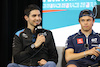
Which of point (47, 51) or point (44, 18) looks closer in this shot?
point (47, 51)

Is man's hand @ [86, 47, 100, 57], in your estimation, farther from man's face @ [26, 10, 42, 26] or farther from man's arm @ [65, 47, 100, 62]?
man's face @ [26, 10, 42, 26]

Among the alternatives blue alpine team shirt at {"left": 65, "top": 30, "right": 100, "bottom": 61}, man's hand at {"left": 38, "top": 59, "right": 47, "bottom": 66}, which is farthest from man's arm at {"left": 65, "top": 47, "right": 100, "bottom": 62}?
man's hand at {"left": 38, "top": 59, "right": 47, "bottom": 66}

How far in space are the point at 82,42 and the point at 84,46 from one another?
67mm

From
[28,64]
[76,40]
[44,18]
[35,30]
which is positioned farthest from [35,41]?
[44,18]

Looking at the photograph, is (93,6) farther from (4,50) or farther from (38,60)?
(4,50)

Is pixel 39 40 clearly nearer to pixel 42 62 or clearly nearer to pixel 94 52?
pixel 42 62

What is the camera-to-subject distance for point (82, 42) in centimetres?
237

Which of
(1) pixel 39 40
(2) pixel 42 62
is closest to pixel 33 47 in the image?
(1) pixel 39 40

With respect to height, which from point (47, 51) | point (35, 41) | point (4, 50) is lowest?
point (4, 50)

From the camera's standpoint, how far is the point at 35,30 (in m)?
2.50

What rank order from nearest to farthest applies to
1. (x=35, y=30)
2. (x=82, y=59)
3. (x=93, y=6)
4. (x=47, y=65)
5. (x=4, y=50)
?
(x=47, y=65)
(x=82, y=59)
(x=35, y=30)
(x=93, y=6)
(x=4, y=50)

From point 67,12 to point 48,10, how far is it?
1.21 ft

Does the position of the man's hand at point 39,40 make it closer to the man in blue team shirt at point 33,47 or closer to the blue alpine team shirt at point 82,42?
the man in blue team shirt at point 33,47

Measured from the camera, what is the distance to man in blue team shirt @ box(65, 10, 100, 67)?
2193 mm
